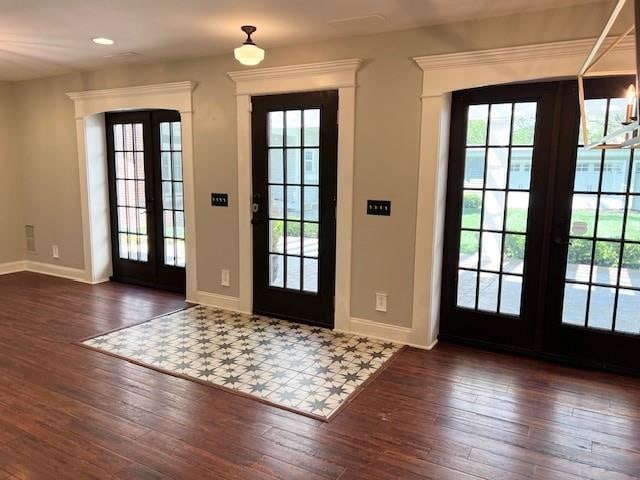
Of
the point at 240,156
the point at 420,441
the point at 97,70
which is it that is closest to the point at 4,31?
the point at 97,70

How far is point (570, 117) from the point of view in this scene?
3383mm

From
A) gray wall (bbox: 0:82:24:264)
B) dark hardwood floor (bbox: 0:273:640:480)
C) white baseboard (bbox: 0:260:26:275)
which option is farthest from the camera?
white baseboard (bbox: 0:260:26:275)

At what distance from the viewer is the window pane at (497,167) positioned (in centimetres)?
362

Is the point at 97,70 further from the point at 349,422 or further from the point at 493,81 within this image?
the point at 349,422

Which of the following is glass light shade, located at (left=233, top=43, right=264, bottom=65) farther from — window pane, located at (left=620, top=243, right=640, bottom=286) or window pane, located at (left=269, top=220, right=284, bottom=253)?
window pane, located at (left=620, top=243, right=640, bottom=286)

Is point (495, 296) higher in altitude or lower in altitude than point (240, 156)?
lower

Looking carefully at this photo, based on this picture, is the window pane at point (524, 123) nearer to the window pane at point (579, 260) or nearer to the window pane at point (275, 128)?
the window pane at point (579, 260)

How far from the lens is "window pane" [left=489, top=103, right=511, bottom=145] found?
358 cm

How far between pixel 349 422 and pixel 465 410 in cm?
74

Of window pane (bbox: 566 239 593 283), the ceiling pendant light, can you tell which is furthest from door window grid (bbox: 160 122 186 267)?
window pane (bbox: 566 239 593 283)

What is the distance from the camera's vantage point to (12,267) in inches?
253

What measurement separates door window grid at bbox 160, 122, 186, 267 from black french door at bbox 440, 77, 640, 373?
2.99 metres

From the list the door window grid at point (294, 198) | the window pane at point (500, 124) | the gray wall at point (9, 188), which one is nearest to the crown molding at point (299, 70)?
the door window grid at point (294, 198)

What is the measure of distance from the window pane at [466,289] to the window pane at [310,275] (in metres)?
1.27
